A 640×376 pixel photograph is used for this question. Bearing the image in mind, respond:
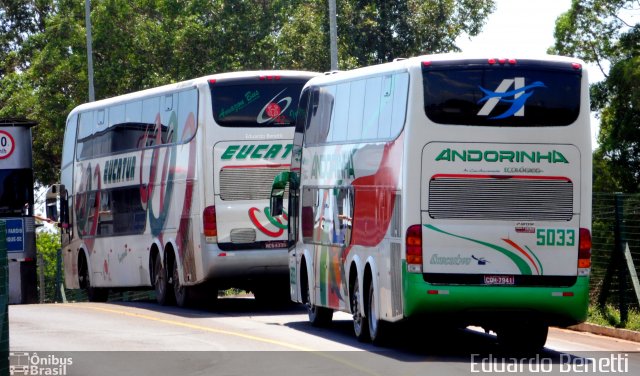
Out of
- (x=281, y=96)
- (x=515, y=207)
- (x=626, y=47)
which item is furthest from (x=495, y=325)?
(x=626, y=47)

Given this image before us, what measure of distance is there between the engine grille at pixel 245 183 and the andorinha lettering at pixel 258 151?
204 mm

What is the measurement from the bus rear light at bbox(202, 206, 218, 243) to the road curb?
6.36 meters

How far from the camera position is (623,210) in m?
22.2

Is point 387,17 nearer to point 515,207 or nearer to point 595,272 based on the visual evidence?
point 595,272

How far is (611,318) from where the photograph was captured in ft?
71.1

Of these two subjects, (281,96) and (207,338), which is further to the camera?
(281,96)

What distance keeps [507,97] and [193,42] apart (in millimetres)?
40389

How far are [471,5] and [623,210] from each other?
3396 centimetres

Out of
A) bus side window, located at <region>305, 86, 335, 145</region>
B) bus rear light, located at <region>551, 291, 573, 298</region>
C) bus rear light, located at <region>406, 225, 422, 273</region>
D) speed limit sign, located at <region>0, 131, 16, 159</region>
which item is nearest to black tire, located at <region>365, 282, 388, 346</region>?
bus rear light, located at <region>406, 225, 422, 273</region>

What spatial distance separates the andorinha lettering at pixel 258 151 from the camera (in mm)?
25141

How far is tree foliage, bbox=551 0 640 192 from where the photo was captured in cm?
4453

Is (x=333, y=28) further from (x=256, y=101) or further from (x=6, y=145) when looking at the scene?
(x=256, y=101)

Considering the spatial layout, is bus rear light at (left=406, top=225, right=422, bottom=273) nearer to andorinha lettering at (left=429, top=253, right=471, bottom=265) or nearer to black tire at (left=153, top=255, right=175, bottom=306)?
andorinha lettering at (left=429, top=253, right=471, bottom=265)

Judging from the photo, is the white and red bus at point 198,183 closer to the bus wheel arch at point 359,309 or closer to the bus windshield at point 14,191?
the bus wheel arch at point 359,309
